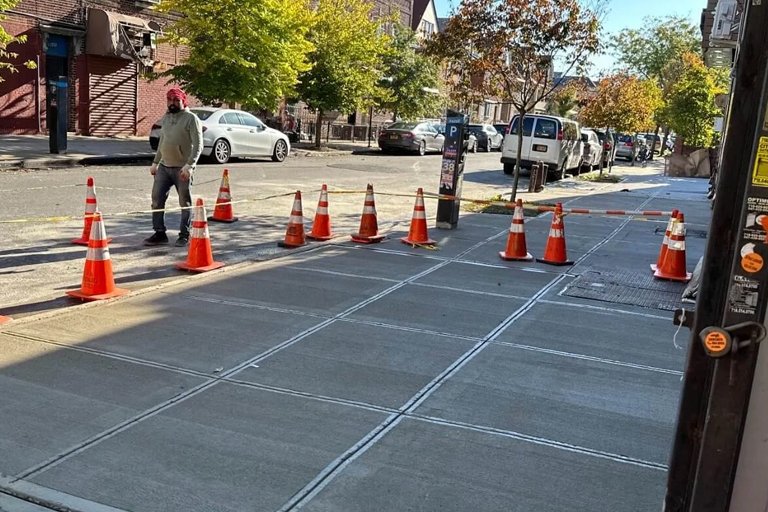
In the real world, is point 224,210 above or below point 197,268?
above

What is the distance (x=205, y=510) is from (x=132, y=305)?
11.0 ft

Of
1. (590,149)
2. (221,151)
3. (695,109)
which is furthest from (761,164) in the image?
(695,109)

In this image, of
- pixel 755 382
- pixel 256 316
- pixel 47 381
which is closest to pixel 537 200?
pixel 256 316

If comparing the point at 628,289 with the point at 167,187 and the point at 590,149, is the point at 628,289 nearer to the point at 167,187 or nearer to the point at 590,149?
the point at 167,187

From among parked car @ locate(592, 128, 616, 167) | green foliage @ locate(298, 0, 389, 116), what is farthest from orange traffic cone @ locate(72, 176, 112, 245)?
parked car @ locate(592, 128, 616, 167)

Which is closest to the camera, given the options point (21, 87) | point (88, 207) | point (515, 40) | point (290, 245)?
point (88, 207)

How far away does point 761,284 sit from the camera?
2121 millimetres

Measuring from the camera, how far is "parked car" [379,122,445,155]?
3017cm

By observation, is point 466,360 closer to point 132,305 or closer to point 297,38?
point 132,305

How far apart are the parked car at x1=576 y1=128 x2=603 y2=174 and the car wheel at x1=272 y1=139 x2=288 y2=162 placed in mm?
10357

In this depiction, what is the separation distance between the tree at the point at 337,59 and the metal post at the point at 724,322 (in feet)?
85.8

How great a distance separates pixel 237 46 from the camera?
2144 centimetres

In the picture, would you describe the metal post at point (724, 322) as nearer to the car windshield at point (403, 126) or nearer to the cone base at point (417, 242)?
the cone base at point (417, 242)

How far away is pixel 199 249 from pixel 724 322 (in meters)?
6.20
